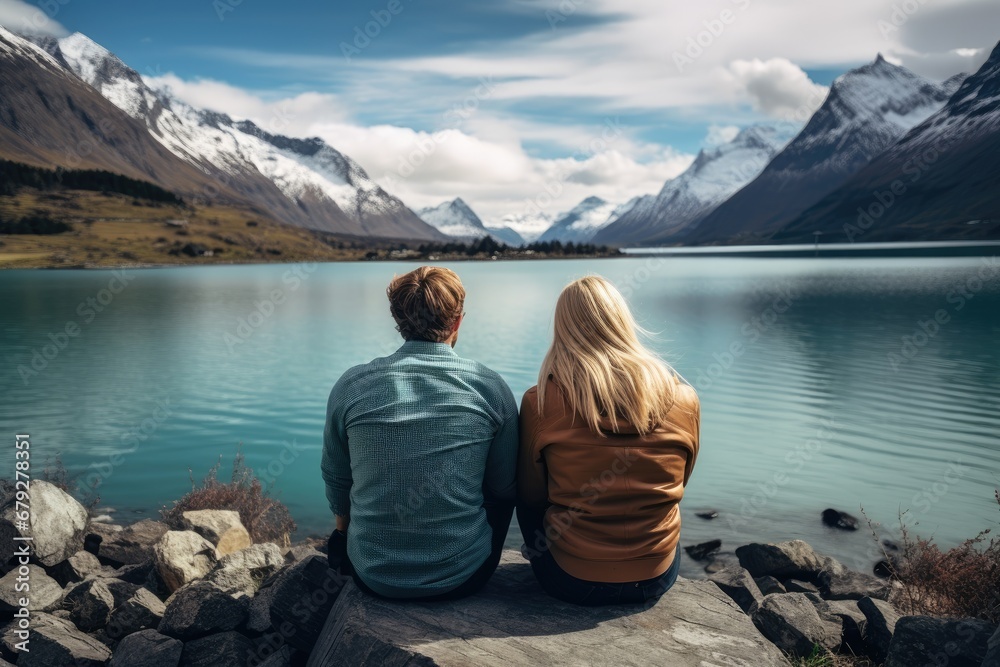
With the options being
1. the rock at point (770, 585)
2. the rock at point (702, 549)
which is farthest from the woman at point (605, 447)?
the rock at point (702, 549)

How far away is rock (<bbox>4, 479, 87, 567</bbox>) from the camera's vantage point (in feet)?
28.5

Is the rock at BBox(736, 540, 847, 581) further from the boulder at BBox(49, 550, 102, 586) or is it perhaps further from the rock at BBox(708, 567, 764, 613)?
the boulder at BBox(49, 550, 102, 586)

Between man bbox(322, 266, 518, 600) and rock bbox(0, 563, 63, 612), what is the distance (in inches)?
187

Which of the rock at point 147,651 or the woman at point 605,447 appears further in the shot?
the rock at point 147,651

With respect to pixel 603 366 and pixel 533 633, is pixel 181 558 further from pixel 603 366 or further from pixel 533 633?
pixel 603 366

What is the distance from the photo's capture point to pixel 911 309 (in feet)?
175

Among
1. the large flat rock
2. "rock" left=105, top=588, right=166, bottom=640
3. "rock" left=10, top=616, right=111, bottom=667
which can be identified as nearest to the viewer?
the large flat rock

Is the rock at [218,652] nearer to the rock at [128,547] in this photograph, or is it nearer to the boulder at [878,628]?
the rock at [128,547]

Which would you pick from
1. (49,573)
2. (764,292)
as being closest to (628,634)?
(49,573)

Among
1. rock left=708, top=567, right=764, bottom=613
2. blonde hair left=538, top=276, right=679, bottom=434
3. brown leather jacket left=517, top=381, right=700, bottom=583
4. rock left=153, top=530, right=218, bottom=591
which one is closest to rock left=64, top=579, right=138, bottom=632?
rock left=153, top=530, right=218, bottom=591

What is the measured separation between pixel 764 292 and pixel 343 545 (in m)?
72.4

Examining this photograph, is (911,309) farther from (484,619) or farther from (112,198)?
(112,198)

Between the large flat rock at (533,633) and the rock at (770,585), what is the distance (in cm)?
530

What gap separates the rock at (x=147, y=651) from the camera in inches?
248
